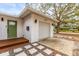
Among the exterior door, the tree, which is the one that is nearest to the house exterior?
the exterior door

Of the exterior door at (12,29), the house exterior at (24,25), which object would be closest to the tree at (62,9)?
the house exterior at (24,25)

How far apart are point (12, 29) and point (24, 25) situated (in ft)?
3.13

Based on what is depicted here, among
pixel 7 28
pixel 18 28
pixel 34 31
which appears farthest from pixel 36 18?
pixel 7 28

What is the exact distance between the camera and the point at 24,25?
6059mm

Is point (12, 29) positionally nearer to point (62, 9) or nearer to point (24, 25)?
point (24, 25)

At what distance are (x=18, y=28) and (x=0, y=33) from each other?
57.0 inches

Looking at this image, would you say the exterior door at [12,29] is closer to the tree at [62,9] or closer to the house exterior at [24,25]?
the house exterior at [24,25]

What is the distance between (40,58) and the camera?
320 centimetres

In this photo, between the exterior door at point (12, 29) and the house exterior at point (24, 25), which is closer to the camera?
the house exterior at point (24, 25)

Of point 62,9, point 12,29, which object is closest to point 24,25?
point 12,29

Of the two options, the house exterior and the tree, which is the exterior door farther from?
the tree

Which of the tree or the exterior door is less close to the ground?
the tree

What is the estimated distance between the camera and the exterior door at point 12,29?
5151mm

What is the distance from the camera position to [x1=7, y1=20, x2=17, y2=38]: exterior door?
5.15 m
